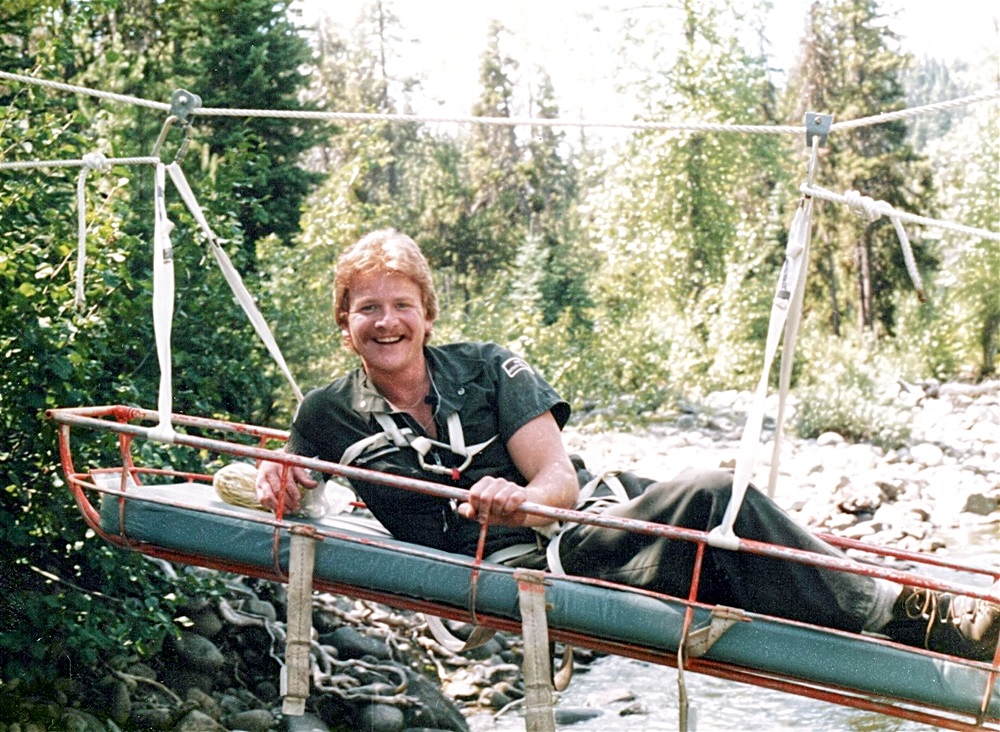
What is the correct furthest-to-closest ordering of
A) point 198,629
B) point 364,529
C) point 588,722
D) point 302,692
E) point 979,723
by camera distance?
point 588,722 → point 198,629 → point 364,529 → point 302,692 → point 979,723

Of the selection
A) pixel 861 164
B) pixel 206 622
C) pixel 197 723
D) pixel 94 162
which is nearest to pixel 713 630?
pixel 94 162

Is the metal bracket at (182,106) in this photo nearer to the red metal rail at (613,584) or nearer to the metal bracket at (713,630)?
the red metal rail at (613,584)

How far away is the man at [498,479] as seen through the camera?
335 centimetres

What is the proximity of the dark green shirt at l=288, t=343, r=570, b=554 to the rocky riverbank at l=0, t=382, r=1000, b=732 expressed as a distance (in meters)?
2.25

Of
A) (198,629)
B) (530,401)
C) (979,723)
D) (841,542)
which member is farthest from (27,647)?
(979,723)

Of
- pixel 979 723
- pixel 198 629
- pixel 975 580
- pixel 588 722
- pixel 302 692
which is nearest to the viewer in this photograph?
pixel 979 723

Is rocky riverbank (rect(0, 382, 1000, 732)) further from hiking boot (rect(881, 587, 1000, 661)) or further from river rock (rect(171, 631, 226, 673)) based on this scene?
hiking boot (rect(881, 587, 1000, 661))

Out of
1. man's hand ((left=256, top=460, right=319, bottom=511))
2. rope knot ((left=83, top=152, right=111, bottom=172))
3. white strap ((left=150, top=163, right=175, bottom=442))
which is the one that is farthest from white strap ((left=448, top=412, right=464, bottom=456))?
rope knot ((left=83, top=152, right=111, bottom=172))

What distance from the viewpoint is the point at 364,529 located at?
3980 mm

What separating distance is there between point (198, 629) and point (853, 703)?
14.2 feet

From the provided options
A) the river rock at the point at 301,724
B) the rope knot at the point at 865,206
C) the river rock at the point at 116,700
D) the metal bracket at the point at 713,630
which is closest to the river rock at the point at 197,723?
the river rock at the point at 116,700

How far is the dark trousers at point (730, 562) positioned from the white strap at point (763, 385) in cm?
9

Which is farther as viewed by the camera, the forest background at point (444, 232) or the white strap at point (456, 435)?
the forest background at point (444, 232)

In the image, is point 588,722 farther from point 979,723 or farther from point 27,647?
point 979,723
